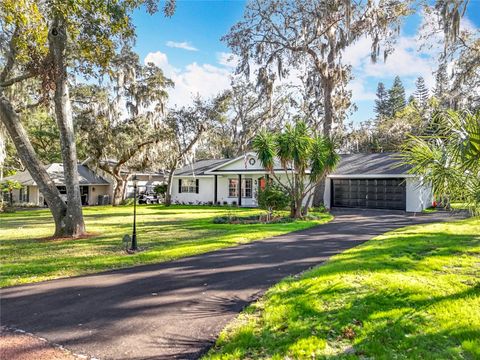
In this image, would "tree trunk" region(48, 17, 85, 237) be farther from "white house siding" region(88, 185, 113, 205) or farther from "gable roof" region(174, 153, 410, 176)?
"white house siding" region(88, 185, 113, 205)

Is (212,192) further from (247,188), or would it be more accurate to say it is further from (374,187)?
(374,187)

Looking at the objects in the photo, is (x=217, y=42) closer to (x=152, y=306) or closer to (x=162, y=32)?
(x=162, y=32)

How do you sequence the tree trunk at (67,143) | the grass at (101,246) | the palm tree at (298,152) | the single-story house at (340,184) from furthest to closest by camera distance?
the single-story house at (340,184) → the palm tree at (298,152) → the tree trunk at (67,143) → the grass at (101,246)

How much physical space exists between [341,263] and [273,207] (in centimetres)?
965

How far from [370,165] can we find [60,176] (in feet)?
81.1

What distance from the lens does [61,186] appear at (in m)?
30.0

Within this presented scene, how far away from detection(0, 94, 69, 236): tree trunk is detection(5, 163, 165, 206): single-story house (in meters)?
19.1

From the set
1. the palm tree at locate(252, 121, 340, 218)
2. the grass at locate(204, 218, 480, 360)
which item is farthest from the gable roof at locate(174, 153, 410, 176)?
the grass at locate(204, 218, 480, 360)

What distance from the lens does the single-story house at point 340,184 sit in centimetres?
2159

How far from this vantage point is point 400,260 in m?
7.18

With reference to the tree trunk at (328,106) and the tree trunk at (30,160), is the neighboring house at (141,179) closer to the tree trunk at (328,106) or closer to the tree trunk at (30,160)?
the tree trunk at (328,106)

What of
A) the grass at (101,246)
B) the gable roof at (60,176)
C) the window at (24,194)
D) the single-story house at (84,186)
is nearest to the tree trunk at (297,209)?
the grass at (101,246)

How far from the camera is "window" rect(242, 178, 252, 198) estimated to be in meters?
26.8

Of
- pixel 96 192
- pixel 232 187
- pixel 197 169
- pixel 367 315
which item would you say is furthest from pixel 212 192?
pixel 367 315
